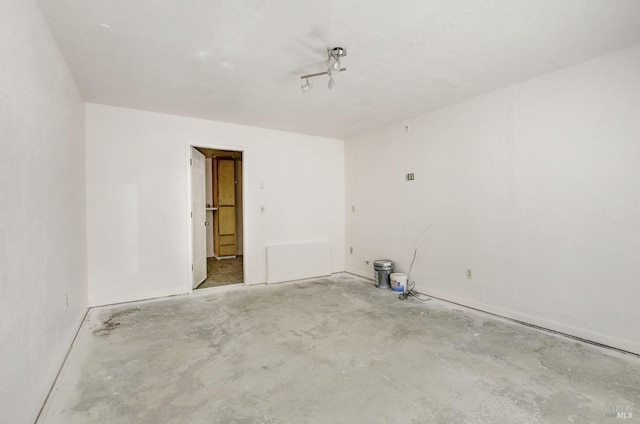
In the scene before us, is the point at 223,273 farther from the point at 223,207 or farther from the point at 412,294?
the point at 412,294

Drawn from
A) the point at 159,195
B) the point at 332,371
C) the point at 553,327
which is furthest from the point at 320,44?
the point at 553,327

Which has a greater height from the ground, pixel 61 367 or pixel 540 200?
pixel 540 200

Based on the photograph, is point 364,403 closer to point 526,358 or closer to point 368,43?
point 526,358

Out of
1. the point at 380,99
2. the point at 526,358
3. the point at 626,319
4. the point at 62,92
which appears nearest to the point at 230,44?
the point at 62,92

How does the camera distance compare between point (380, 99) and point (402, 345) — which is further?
point (380, 99)

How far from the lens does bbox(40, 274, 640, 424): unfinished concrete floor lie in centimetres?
173

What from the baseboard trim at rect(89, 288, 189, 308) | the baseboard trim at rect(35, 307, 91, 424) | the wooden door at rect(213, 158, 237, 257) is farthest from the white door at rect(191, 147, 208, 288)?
the wooden door at rect(213, 158, 237, 257)

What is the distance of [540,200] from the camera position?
115 inches

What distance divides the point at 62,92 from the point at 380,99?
10.1ft

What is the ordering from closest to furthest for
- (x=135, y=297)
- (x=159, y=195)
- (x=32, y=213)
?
1. (x=32, y=213)
2. (x=135, y=297)
3. (x=159, y=195)

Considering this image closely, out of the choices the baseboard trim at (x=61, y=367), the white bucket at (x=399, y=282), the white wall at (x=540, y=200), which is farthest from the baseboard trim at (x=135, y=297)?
the white wall at (x=540, y=200)

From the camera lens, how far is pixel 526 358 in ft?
7.64

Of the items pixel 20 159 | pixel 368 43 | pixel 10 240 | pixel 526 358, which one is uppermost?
pixel 368 43

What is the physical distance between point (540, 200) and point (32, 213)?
13.3ft
